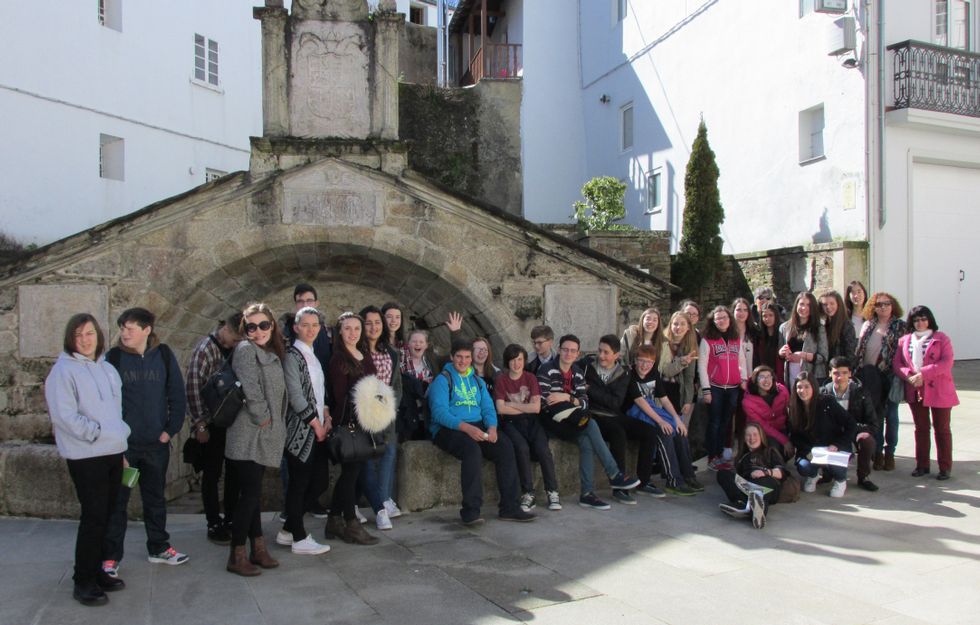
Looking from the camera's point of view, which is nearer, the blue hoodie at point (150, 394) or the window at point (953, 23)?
the blue hoodie at point (150, 394)

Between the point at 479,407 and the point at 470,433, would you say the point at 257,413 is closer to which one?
the point at 470,433

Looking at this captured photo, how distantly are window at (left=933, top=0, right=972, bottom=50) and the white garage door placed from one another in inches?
77.9

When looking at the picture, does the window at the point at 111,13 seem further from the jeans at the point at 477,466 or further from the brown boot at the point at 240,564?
the brown boot at the point at 240,564

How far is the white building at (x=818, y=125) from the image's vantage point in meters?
12.1

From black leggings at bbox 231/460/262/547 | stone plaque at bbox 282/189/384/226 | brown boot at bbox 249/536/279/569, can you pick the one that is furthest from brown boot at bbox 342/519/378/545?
stone plaque at bbox 282/189/384/226

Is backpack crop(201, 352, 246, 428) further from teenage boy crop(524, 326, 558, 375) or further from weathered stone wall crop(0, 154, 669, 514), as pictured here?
weathered stone wall crop(0, 154, 669, 514)

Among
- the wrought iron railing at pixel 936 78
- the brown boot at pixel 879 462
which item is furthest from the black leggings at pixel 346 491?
the wrought iron railing at pixel 936 78

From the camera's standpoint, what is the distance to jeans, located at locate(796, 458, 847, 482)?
613 centimetres

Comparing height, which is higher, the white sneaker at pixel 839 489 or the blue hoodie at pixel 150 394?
the blue hoodie at pixel 150 394

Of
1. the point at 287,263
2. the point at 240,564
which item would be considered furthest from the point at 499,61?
the point at 240,564

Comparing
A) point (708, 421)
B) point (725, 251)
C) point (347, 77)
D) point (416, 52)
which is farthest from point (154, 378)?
point (416, 52)

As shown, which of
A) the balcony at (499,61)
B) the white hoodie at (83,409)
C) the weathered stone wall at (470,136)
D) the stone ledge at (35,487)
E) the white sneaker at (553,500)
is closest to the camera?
the white hoodie at (83,409)

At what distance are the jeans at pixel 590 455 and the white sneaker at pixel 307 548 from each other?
2096mm

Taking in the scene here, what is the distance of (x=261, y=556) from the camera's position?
4574mm
